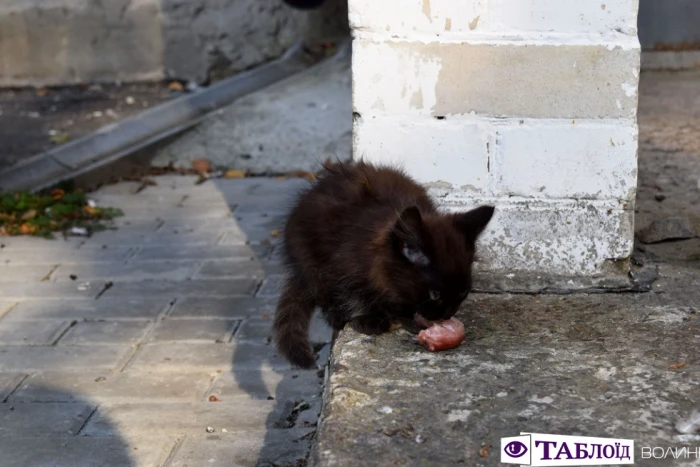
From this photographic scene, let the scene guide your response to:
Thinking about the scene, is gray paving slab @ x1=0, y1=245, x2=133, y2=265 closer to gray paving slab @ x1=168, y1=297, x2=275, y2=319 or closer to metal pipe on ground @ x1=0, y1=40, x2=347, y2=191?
gray paving slab @ x1=168, y1=297, x2=275, y2=319

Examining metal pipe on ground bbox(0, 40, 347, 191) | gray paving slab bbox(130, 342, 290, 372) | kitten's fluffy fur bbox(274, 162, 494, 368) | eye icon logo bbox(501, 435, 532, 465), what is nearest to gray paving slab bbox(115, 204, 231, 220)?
metal pipe on ground bbox(0, 40, 347, 191)

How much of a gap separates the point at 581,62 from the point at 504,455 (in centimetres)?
150

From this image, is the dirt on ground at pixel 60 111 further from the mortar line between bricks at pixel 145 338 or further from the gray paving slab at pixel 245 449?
the gray paving slab at pixel 245 449

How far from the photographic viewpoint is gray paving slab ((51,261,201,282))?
496 centimetres

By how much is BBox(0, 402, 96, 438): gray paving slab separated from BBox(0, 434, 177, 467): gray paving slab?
0.05 m

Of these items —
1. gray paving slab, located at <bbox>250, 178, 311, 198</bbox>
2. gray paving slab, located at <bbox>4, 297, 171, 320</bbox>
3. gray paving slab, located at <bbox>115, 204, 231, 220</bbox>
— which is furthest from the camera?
gray paving slab, located at <bbox>250, 178, 311, 198</bbox>

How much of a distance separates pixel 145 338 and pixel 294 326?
1268 mm

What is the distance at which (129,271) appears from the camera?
505 centimetres

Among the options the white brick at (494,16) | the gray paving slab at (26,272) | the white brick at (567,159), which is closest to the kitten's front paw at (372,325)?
the white brick at (567,159)

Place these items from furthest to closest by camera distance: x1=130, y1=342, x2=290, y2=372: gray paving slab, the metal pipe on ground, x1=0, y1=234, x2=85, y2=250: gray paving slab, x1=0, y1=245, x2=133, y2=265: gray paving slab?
the metal pipe on ground → x1=0, y1=234, x2=85, y2=250: gray paving slab → x1=0, y1=245, x2=133, y2=265: gray paving slab → x1=130, y1=342, x2=290, y2=372: gray paving slab

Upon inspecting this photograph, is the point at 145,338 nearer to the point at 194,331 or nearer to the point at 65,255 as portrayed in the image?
the point at 194,331

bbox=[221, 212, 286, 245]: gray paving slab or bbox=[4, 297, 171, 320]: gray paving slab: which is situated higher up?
bbox=[4, 297, 171, 320]: gray paving slab

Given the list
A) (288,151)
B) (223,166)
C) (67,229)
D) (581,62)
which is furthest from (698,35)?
(67,229)

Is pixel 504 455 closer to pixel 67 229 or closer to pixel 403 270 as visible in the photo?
pixel 403 270
